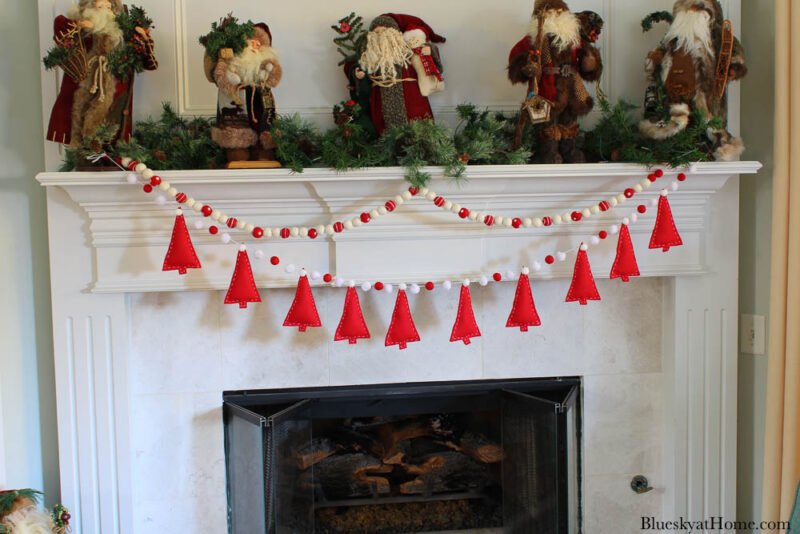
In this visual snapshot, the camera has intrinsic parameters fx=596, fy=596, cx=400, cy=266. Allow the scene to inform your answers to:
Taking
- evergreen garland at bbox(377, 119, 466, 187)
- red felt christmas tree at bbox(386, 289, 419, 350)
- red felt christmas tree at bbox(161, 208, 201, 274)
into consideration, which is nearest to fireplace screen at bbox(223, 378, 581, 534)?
red felt christmas tree at bbox(386, 289, 419, 350)

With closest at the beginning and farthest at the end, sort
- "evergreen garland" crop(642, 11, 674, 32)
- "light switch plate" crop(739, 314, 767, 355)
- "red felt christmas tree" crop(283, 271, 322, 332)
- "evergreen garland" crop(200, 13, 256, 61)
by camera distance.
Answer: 1. "evergreen garland" crop(200, 13, 256, 61)
2. "red felt christmas tree" crop(283, 271, 322, 332)
3. "evergreen garland" crop(642, 11, 674, 32)
4. "light switch plate" crop(739, 314, 767, 355)

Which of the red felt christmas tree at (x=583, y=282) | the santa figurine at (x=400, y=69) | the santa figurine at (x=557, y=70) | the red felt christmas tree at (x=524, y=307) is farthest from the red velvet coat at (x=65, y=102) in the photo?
the red felt christmas tree at (x=583, y=282)

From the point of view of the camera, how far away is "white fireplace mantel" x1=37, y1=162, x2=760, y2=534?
4.91 ft

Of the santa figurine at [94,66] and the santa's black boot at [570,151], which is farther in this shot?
the santa's black boot at [570,151]

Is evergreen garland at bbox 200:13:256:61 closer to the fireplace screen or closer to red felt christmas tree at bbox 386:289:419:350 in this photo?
red felt christmas tree at bbox 386:289:419:350

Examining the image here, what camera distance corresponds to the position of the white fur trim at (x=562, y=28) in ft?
4.83

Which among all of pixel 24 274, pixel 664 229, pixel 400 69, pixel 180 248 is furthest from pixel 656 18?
pixel 24 274

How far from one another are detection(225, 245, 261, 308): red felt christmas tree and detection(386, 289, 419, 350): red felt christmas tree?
357mm

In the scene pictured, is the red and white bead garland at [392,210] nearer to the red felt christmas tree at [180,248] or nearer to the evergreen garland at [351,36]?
the red felt christmas tree at [180,248]

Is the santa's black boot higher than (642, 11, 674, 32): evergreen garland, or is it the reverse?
(642, 11, 674, 32): evergreen garland

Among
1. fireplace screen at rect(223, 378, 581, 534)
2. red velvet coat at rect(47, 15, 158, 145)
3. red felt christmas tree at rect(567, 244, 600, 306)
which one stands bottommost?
fireplace screen at rect(223, 378, 581, 534)

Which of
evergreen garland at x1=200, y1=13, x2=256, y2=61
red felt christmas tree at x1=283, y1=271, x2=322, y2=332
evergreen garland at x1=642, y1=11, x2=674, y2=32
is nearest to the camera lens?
evergreen garland at x1=200, y1=13, x2=256, y2=61

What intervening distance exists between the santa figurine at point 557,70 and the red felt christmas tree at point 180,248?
0.87 m

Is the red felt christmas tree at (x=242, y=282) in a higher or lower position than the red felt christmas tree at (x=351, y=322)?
higher
